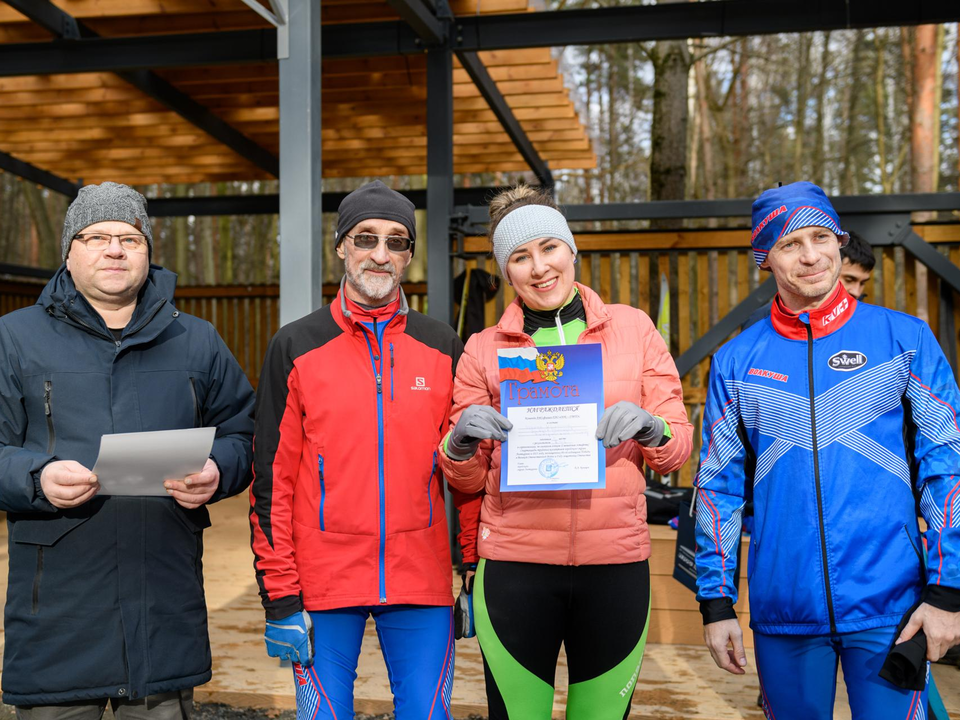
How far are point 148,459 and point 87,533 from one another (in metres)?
0.29

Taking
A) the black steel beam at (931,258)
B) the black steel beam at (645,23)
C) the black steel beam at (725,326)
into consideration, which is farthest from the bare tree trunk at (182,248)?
the black steel beam at (931,258)

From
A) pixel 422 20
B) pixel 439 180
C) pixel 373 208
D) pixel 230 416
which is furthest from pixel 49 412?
pixel 439 180

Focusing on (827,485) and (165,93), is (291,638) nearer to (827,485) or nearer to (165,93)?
(827,485)

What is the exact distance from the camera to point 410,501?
2510 mm

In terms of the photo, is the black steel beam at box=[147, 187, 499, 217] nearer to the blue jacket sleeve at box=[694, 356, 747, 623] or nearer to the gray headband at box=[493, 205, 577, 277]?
the gray headband at box=[493, 205, 577, 277]

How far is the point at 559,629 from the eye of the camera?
2.36 metres

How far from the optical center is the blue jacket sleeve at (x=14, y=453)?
7.37ft

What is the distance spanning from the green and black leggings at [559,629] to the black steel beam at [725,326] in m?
4.41

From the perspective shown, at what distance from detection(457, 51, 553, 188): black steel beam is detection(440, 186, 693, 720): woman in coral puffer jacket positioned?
424cm

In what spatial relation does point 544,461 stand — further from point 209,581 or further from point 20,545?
point 209,581

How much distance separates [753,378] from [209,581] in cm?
503

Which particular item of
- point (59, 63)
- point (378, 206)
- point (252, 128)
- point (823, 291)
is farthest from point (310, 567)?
point (252, 128)

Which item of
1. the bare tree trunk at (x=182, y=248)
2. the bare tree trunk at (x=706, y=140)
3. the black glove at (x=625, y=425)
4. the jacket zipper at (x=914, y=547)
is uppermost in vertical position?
the bare tree trunk at (x=706, y=140)

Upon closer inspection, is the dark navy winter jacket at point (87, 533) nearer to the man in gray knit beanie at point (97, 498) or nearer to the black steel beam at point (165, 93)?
the man in gray knit beanie at point (97, 498)
